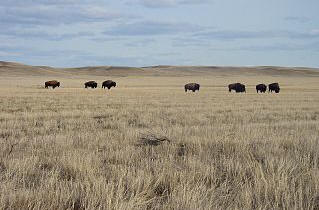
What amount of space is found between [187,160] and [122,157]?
1.01 meters

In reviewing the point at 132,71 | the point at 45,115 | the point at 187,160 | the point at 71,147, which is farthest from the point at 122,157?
the point at 132,71

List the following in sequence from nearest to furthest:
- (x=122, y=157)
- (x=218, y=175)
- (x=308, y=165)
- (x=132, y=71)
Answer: (x=218, y=175)
(x=308, y=165)
(x=122, y=157)
(x=132, y=71)

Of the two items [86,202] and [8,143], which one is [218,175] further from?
[8,143]

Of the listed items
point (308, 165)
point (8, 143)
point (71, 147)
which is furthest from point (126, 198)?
point (8, 143)

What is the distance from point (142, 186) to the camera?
4.96m

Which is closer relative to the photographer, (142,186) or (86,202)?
(86,202)

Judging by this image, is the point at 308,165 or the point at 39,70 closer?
→ the point at 308,165

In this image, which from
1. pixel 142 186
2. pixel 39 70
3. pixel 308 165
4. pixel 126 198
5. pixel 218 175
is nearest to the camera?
pixel 126 198

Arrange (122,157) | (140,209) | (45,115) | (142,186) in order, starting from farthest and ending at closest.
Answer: (45,115), (122,157), (142,186), (140,209)

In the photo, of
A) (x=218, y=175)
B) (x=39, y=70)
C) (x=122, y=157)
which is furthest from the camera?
(x=39, y=70)

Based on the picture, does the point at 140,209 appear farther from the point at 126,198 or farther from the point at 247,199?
the point at 247,199

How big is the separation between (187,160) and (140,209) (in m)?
2.43

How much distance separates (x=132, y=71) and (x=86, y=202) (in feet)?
510

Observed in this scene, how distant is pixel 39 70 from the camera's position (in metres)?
137
